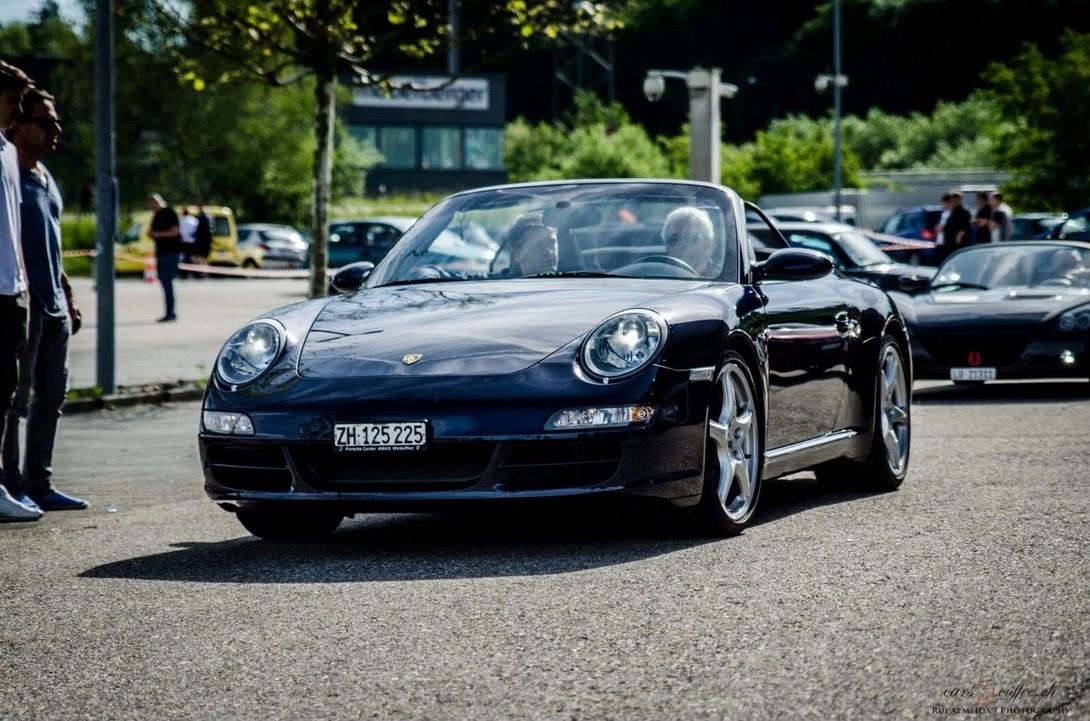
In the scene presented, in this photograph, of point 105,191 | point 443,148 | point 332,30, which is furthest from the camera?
point 443,148

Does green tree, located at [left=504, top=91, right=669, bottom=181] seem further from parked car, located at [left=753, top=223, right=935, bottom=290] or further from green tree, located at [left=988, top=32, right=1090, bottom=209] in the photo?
parked car, located at [left=753, top=223, right=935, bottom=290]

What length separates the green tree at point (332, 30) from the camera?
18.1 m

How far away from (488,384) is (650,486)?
0.65 meters

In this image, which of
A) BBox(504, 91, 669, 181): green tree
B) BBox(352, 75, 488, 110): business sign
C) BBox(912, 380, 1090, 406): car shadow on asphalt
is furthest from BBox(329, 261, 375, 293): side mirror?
BBox(352, 75, 488, 110): business sign

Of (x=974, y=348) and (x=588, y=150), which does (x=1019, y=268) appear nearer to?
(x=974, y=348)

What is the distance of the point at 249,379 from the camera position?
702cm

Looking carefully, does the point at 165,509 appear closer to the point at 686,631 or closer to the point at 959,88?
the point at 686,631

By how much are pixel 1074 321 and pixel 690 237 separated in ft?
25.3

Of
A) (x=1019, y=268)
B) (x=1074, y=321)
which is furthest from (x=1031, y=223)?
(x=1074, y=321)

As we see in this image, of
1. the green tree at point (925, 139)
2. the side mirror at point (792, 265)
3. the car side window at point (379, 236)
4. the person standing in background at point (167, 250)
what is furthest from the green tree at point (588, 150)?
the side mirror at point (792, 265)

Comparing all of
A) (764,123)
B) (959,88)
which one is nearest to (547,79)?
(764,123)

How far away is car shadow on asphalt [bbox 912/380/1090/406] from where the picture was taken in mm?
14570

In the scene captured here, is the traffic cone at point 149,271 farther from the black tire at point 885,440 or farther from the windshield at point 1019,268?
the black tire at point 885,440

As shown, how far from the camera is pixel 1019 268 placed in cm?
1633
